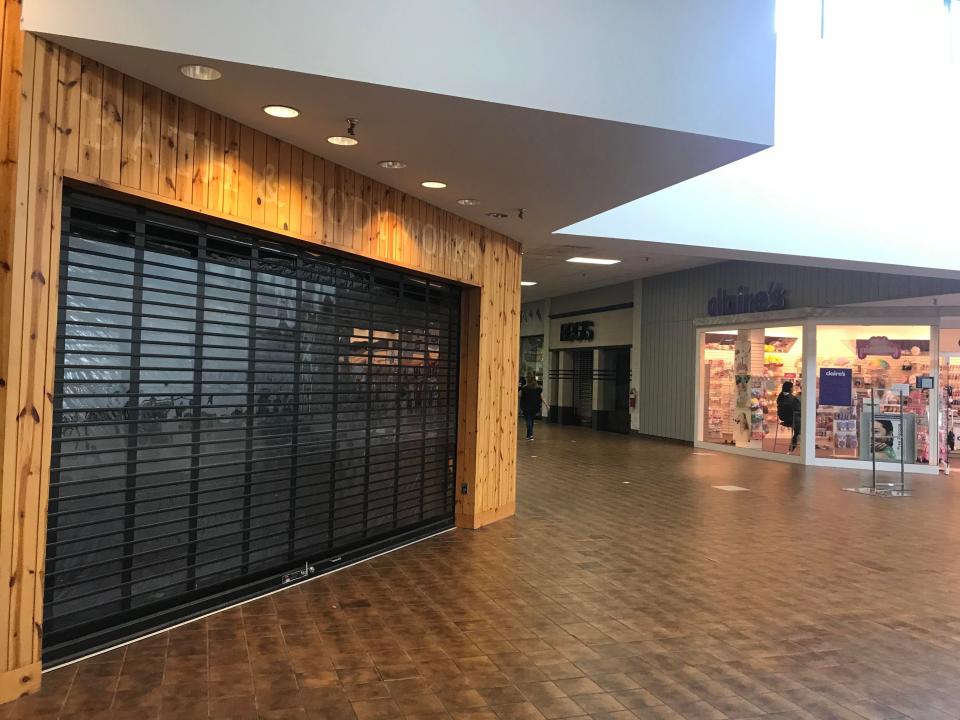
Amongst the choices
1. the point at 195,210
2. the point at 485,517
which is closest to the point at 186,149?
the point at 195,210

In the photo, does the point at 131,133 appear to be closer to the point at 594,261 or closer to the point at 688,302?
the point at 594,261

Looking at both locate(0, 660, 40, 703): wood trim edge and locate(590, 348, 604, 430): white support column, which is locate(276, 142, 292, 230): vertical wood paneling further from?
locate(590, 348, 604, 430): white support column

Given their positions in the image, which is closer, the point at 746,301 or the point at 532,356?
the point at 746,301

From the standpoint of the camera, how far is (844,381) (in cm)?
1174

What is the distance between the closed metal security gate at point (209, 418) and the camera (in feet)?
11.9

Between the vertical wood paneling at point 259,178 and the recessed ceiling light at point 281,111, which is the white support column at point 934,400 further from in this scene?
the recessed ceiling light at point 281,111

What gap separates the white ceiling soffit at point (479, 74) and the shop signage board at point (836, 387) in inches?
316

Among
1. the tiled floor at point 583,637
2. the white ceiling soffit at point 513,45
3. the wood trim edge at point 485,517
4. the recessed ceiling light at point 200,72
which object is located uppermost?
the white ceiling soffit at point 513,45

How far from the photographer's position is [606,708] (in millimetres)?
3357

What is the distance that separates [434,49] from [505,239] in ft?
12.6

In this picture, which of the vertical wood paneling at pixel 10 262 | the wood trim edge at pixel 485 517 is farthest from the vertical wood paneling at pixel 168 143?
the wood trim edge at pixel 485 517

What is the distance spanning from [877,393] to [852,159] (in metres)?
5.08

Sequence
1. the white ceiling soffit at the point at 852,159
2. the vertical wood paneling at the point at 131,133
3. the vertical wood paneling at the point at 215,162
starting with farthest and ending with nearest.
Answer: the white ceiling soffit at the point at 852,159 < the vertical wood paneling at the point at 215,162 < the vertical wood paneling at the point at 131,133

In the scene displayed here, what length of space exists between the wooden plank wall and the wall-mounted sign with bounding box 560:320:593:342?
1441cm
